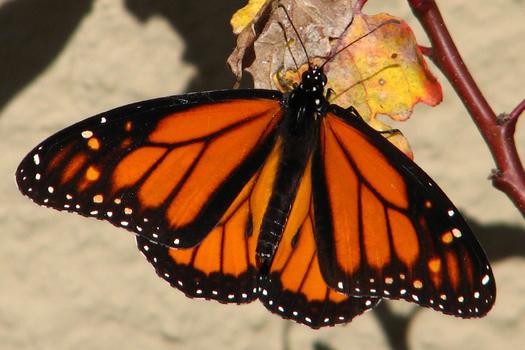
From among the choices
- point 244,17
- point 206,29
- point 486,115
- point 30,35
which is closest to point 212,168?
point 244,17

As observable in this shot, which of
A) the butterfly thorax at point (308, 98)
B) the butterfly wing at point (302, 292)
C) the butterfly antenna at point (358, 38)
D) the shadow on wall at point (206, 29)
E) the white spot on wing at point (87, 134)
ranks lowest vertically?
the butterfly wing at point (302, 292)

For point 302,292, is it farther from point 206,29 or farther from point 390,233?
point 206,29

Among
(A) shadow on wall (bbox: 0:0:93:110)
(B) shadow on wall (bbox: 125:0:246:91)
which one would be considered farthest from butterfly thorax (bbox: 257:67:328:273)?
(A) shadow on wall (bbox: 0:0:93:110)

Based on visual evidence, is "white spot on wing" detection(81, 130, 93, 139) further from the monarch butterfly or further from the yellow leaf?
the yellow leaf

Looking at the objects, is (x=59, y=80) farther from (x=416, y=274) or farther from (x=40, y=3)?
(x=416, y=274)

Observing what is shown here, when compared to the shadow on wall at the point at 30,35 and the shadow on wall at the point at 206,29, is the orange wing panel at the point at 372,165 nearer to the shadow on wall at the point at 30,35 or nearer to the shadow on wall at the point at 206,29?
the shadow on wall at the point at 206,29

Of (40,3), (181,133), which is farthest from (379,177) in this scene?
(40,3)

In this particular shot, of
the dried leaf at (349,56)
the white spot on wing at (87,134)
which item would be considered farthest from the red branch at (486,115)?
the white spot on wing at (87,134)
